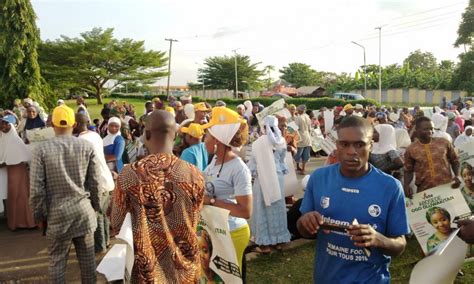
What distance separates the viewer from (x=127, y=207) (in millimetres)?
2107

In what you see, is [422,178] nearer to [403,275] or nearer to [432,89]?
[403,275]

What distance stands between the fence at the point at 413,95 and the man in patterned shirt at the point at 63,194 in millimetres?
47445

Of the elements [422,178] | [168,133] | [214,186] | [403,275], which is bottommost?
[403,275]

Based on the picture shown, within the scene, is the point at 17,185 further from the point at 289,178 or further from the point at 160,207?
the point at 160,207

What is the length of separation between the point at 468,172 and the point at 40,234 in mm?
6276

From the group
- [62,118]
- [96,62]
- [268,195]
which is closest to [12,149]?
[62,118]

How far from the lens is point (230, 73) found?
66438 mm

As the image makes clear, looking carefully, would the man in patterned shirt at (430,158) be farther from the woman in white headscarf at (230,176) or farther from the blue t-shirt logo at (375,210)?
the blue t-shirt logo at (375,210)

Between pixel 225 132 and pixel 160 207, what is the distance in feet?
3.63

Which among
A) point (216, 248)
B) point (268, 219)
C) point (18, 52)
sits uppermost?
point (18, 52)

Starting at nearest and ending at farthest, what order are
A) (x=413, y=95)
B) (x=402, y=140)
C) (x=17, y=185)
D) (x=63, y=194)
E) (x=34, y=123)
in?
1. (x=63, y=194)
2. (x=17, y=185)
3. (x=402, y=140)
4. (x=34, y=123)
5. (x=413, y=95)

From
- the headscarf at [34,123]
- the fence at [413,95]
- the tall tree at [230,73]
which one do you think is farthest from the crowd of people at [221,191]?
the tall tree at [230,73]

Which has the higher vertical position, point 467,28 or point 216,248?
point 467,28

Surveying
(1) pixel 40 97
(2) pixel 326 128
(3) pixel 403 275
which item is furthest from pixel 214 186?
(1) pixel 40 97
